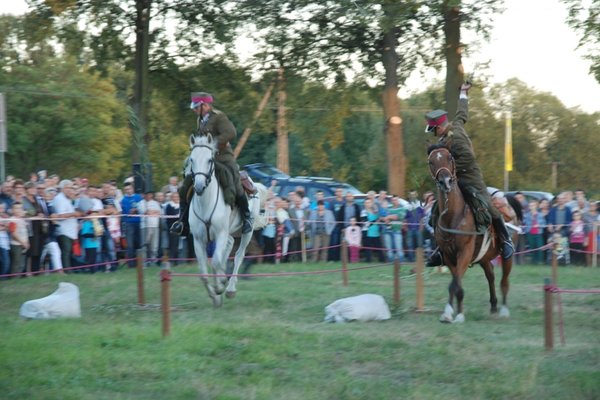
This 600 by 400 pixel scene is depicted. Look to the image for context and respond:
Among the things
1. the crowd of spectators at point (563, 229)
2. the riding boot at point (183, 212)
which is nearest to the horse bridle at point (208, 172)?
the riding boot at point (183, 212)

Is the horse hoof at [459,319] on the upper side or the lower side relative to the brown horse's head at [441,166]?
lower

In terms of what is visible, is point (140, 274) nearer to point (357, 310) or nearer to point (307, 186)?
point (357, 310)

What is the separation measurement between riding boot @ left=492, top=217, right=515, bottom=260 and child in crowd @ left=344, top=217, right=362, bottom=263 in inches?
417

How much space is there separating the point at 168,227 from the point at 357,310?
10607 mm

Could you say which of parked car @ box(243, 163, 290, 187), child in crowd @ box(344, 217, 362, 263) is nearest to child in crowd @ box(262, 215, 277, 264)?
child in crowd @ box(344, 217, 362, 263)

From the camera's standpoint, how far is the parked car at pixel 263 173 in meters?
33.2

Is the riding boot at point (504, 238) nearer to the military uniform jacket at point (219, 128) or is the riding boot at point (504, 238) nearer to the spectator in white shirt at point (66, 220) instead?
the military uniform jacket at point (219, 128)

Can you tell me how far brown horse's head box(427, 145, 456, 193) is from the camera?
13.4 meters

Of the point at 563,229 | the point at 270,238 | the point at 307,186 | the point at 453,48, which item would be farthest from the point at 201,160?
the point at 453,48

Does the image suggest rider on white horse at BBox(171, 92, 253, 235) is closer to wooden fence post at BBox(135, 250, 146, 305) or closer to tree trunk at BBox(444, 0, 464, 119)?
wooden fence post at BBox(135, 250, 146, 305)

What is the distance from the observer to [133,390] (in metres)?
9.40

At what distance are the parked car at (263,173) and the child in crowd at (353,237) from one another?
692 cm

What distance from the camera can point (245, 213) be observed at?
1650 cm

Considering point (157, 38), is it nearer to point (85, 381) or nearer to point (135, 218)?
point (135, 218)
